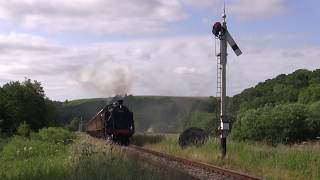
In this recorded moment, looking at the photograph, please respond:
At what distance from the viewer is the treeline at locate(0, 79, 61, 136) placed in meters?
60.2

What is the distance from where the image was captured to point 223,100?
2231cm

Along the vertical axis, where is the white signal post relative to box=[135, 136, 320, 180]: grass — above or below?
above

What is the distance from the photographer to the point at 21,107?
6419 cm

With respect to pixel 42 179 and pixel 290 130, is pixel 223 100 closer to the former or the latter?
pixel 42 179

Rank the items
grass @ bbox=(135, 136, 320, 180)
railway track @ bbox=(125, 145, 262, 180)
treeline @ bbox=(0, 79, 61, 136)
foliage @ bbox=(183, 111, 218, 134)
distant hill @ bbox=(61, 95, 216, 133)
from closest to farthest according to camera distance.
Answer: railway track @ bbox=(125, 145, 262, 180) < grass @ bbox=(135, 136, 320, 180) < treeline @ bbox=(0, 79, 61, 136) < foliage @ bbox=(183, 111, 218, 134) < distant hill @ bbox=(61, 95, 216, 133)

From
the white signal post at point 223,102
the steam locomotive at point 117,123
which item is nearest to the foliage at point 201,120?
the steam locomotive at point 117,123

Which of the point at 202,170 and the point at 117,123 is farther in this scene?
the point at 117,123

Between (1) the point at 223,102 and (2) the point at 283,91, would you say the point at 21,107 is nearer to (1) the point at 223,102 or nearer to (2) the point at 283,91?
(2) the point at 283,91

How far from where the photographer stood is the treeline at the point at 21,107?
6016 centimetres

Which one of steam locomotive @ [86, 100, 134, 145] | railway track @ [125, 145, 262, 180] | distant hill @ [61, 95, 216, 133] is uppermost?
distant hill @ [61, 95, 216, 133]

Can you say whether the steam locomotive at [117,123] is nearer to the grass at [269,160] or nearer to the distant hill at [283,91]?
the grass at [269,160]

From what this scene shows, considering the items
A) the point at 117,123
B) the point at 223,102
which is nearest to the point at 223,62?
the point at 223,102

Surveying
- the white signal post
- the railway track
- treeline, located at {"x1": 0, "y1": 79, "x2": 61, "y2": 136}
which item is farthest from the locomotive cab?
treeline, located at {"x1": 0, "y1": 79, "x2": 61, "y2": 136}

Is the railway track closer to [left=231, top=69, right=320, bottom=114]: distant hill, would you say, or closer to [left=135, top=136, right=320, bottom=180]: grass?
[left=135, top=136, right=320, bottom=180]: grass
